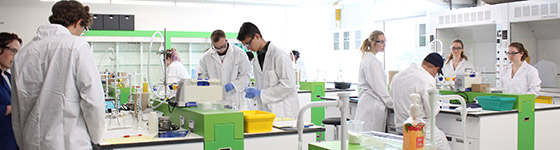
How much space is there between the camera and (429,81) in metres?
3.53

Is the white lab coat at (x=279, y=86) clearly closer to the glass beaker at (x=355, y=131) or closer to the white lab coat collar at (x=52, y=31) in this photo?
the glass beaker at (x=355, y=131)

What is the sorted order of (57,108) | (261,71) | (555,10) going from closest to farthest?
(57,108), (261,71), (555,10)

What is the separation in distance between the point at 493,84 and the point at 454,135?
3.23 meters

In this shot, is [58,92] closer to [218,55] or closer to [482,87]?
[218,55]

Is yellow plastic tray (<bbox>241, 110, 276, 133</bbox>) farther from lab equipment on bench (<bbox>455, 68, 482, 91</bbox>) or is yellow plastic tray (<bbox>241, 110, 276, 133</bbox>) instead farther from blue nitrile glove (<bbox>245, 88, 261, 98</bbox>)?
lab equipment on bench (<bbox>455, 68, 482, 91</bbox>)

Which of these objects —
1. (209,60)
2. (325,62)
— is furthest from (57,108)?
(325,62)

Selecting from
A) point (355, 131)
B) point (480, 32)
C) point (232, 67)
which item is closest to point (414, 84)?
point (355, 131)

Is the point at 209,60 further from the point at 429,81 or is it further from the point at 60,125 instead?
the point at 60,125

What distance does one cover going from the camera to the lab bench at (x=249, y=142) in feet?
8.36

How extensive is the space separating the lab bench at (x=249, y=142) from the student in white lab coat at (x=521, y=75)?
334cm

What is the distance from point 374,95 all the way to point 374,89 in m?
0.07

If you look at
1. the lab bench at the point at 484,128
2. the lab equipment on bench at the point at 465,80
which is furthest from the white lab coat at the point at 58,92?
the lab equipment on bench at the point at 465,80

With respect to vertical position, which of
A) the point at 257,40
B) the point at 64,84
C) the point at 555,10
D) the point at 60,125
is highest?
the point at 555,10

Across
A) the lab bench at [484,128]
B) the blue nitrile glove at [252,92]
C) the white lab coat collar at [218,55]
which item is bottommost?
the lab bench at [484,128]
